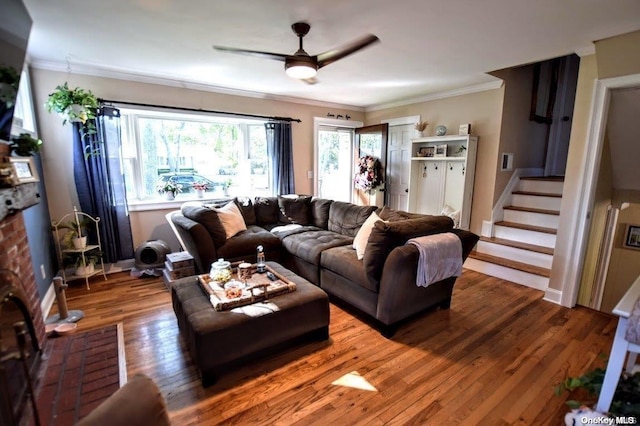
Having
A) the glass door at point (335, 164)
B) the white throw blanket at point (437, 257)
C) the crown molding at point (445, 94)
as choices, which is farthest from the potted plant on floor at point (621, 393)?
the glass door at point (335, 164)

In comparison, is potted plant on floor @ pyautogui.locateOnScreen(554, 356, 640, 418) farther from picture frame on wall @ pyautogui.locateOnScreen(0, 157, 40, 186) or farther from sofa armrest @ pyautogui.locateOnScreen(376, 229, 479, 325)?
picture frame on wall @ pyautogui.locateOnScreen(0, 157, 40, 186)

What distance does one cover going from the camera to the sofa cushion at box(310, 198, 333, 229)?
13.6 feet

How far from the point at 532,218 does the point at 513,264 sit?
81 centimetres

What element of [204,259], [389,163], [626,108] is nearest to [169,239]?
[204,259]

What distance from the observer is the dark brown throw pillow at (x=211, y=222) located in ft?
10.4

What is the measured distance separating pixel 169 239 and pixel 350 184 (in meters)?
3.39

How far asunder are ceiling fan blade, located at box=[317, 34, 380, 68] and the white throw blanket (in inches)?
58.1

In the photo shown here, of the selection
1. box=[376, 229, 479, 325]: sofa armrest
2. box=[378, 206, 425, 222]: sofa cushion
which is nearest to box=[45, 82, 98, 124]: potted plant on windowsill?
box=[378, 206, 425, 222]: sofa cushion

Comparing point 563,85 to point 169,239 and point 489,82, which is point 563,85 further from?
point 169,239

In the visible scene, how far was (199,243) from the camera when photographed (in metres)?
3.05

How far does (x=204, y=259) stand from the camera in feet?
10.1

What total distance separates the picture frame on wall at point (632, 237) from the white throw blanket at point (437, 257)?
1.77 metres

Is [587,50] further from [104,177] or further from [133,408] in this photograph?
[104,177]

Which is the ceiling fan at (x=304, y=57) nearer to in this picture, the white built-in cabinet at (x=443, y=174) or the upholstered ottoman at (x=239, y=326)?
the upholstered ottoman at (x=239, y=326)
